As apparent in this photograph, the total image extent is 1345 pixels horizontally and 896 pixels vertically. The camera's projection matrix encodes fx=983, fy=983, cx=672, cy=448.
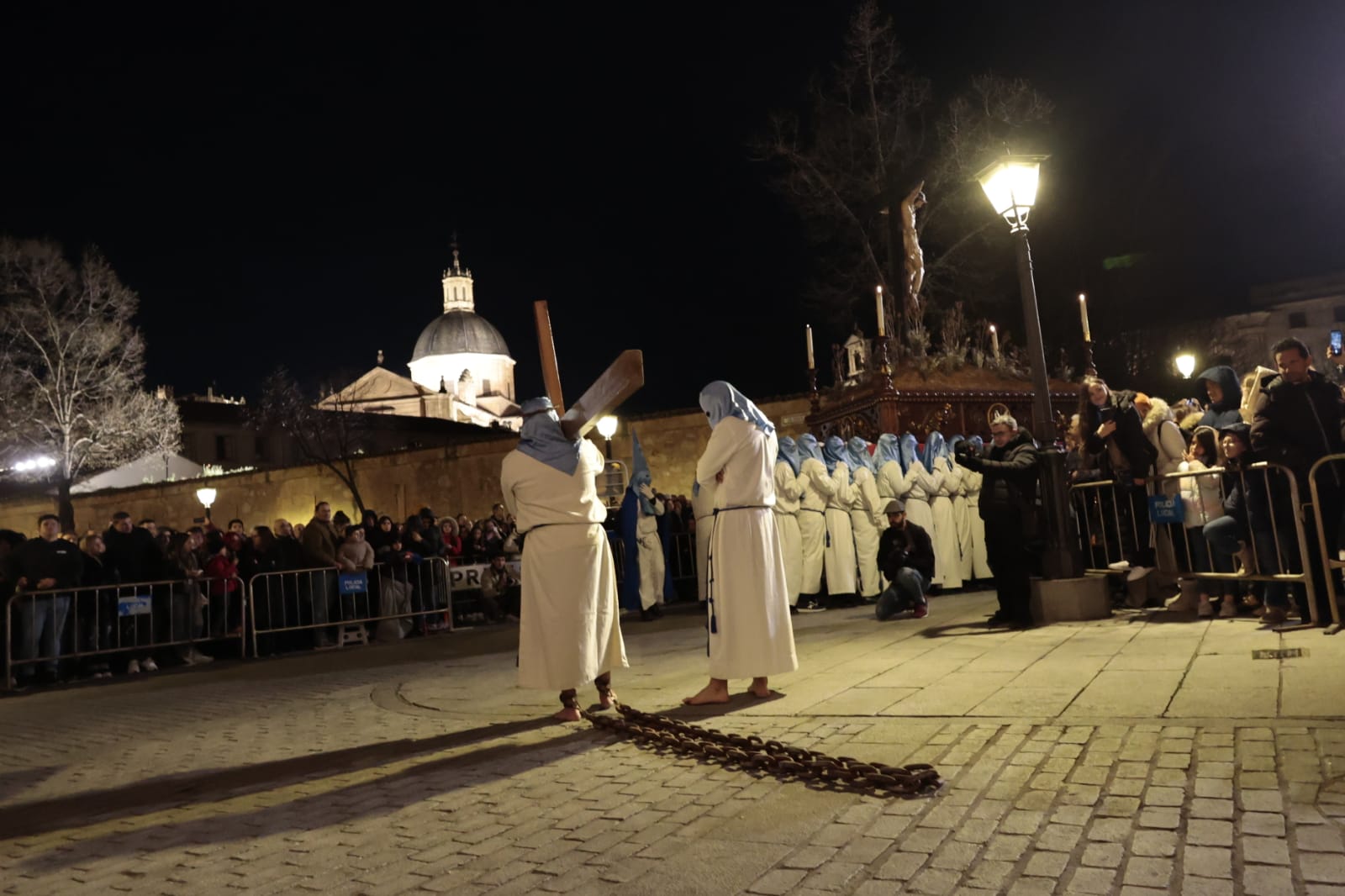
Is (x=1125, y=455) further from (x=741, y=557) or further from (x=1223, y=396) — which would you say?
(x=741, y=557)

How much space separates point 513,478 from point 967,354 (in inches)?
507

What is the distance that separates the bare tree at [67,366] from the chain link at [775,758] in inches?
1481

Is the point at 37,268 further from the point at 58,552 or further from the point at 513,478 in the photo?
the point at 513,478

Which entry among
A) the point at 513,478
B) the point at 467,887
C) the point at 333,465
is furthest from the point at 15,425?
the point at 467,887

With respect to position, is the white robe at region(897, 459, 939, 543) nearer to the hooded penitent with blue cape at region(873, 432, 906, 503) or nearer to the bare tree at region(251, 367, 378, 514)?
the hooded penitent with blue cape at region(873, 432, 906, 503)

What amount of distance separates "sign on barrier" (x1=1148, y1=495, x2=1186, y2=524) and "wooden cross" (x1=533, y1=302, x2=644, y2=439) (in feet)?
17.5

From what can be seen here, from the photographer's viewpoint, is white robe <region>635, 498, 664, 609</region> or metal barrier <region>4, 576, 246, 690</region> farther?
white robe <region>635, 498, 664, 609</region>

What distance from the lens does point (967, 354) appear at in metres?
17.5

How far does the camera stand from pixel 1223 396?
8.85 m

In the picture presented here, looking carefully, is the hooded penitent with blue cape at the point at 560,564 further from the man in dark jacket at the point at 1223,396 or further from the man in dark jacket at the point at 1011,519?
the man in dark jacket at the point at 1223,396

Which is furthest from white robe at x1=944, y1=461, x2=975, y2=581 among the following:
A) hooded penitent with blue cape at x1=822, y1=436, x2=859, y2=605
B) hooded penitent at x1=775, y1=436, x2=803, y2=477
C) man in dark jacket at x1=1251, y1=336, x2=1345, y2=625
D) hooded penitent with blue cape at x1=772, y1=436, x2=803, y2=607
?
man in dark jacket at x1=1251, y1=336, x2=1345, y2=625

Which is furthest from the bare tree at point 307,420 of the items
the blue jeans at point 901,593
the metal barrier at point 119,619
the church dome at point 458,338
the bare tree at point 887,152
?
the church dome at point 458,338

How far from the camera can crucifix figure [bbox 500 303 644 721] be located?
6129 mm

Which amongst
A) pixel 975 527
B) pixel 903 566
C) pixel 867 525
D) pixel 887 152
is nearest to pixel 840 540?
pixel 867 525
